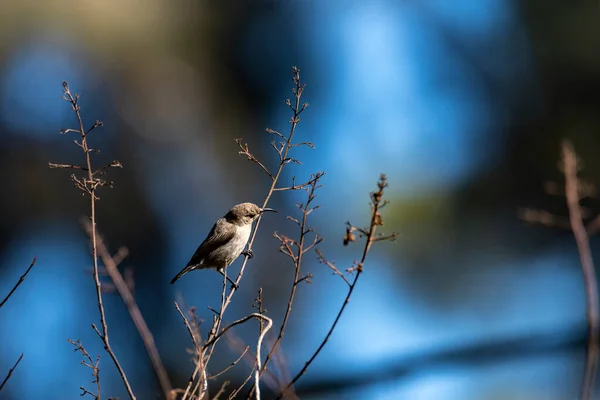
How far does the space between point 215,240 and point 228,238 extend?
8 cm

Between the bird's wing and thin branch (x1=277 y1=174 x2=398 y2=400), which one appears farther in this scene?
the bird's wing

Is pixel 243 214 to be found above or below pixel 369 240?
above

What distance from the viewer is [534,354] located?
438 centimetres

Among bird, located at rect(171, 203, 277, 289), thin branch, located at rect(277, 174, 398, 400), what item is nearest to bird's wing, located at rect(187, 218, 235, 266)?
bird, located at rect(171, 203, 277, 289)

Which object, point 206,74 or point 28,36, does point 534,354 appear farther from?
point 28,36

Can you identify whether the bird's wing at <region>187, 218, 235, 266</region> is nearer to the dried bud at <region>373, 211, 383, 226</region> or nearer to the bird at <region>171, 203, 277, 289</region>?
the bird at <region>171, 203, 277, 289</region>

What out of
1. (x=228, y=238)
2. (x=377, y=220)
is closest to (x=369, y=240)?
(x=377, y=220)

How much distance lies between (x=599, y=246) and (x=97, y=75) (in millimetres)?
4228

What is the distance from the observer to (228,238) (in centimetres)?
343

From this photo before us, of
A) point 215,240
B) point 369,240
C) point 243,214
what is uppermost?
point 243,214

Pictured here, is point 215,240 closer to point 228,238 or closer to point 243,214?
point 228,238

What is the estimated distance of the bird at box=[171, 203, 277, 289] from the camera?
3.41 meters

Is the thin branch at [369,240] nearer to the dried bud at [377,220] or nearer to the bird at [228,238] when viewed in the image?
the dried bud at [377,220]

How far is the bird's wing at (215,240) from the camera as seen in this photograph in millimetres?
3436
